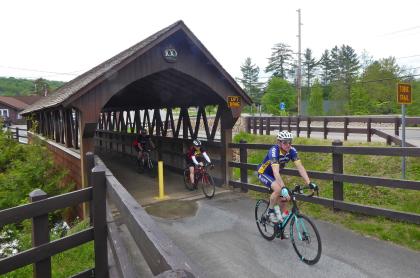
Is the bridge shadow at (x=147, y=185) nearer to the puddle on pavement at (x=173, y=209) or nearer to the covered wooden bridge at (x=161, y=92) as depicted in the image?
the puddle on pavement at (x=173, y=209)

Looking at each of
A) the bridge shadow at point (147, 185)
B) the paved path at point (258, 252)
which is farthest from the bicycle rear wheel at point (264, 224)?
the bridge shadow at point (147, 185)

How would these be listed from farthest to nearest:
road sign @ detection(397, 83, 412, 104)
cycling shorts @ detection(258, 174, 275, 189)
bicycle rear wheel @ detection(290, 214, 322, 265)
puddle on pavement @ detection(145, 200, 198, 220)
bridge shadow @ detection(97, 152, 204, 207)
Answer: bridge shadow @ detection(97, 152, 204, 207) < road sign @ detection(397, 83, 412, 104) < puddle on pavement @ detection(145, 200, 198, 220) < cycling shorts @ detection(258, 174, 275, 189) < bicycle rear wheel @ detection(290, 214, 322, 265)

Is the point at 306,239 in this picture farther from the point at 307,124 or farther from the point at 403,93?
the point at 307,124

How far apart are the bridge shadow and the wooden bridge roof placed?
2.82 metres

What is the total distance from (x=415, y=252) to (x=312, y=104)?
4340cm

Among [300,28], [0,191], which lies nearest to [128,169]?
[0,191]

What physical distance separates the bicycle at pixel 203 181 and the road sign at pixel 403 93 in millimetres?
5067

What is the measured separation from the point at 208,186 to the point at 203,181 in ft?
0.73

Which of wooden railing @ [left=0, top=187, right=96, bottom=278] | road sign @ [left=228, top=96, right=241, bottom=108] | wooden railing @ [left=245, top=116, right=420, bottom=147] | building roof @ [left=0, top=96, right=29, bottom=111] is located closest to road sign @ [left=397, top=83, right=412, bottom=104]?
road sign @ [left=228, top=96, right=241, bottom=108]

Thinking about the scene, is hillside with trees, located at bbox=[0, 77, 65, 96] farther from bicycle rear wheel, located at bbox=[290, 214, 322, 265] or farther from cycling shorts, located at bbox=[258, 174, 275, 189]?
bicycle rear wheel, located at bbox=[290, 214, 322, 265]

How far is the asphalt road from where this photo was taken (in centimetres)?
481

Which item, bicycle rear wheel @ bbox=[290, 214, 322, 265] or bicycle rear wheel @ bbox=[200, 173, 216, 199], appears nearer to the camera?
bicycle rear wheel @ bbox=[290, 214, 322, 265]

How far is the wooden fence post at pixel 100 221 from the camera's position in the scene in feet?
12.2

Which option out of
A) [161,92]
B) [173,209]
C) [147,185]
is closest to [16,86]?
[161,92]
